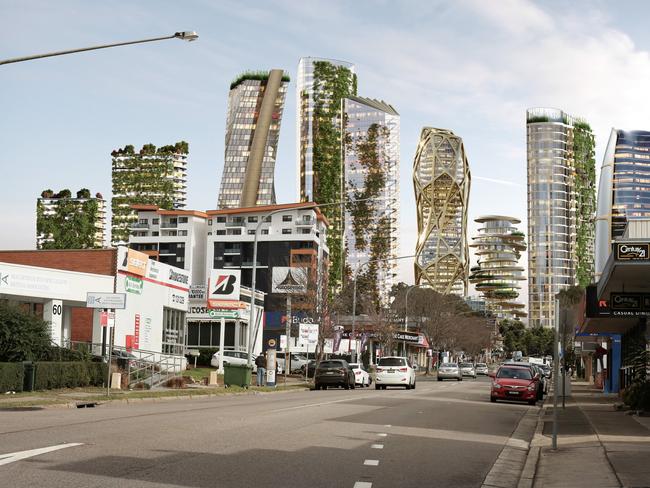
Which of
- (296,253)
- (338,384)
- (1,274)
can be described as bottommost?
(338,384)

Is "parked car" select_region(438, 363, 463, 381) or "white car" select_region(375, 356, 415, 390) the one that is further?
"parked car" select_region(438, 363, 463, 381)

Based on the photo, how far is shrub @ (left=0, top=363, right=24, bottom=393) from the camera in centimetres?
3000

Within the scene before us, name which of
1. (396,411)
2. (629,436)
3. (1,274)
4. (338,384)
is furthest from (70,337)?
(629,436)

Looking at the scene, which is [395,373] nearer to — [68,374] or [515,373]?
[515,373]

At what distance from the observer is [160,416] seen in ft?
69.6

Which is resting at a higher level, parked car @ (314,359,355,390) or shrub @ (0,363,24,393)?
shrub @ (0,363,24,393)

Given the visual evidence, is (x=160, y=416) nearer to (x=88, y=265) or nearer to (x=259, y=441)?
(x=259, y=441)

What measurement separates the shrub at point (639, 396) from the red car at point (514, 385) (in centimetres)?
800

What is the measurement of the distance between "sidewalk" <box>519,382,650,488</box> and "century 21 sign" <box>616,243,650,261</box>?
13.8ft

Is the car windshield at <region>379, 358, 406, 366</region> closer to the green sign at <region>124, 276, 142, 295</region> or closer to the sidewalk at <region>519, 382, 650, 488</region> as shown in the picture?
the green sign at <region>124, 276, 142, 295</region>

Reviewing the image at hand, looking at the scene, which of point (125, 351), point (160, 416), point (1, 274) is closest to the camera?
point (160, 416)

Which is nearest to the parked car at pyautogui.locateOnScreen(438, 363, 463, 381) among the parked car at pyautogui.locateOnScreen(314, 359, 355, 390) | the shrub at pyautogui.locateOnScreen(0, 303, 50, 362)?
the parked car at pyautogui.locateOnScreen(314, 359, 355, 390)

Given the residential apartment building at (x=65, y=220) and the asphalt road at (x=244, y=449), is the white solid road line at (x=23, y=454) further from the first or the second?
the residential apartment building at (x=65, y=220)

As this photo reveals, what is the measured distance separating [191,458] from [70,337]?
37102mm
